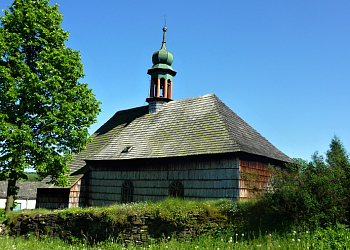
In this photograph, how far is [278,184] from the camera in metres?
10.5

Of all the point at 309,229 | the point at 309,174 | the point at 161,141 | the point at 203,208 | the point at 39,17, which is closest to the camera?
the point at 309,229

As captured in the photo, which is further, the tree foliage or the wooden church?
the wooden church

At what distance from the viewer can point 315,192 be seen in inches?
382

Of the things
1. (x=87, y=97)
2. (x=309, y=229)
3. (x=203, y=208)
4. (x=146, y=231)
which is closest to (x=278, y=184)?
(x=309, y=229)

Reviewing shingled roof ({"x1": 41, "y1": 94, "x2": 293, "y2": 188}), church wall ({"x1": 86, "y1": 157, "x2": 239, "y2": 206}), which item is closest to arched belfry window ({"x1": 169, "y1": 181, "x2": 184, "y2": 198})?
church wall ({"x1": 86, "y1": 157, "x2": 239, "y2": 206})

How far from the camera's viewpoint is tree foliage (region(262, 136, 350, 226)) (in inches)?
366

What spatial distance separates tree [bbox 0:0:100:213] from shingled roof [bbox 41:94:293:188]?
443 centimetres

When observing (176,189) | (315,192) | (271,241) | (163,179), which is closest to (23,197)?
(163,179)

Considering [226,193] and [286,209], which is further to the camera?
[226,193]

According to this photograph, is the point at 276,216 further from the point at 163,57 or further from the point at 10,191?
the point at 163,57

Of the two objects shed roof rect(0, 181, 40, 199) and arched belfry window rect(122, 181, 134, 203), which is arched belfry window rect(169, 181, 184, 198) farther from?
shed roof rect(0, 181, 40, 199)

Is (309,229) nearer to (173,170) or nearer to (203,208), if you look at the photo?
A: (203,208)

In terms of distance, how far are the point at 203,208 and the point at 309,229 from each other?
13.1 feet

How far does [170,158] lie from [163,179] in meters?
1.40
